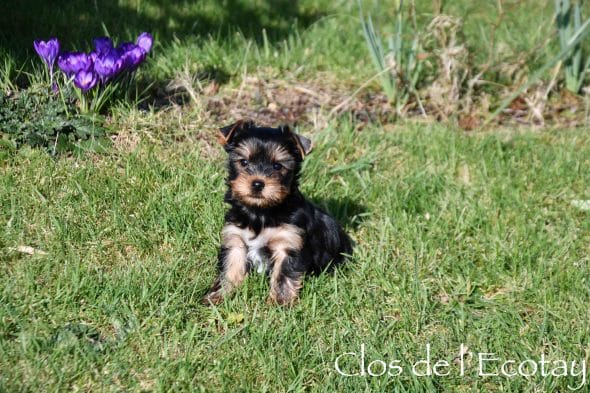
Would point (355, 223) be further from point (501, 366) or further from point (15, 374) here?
point (15, 374)

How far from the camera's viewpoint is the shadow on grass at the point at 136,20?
26.7 ft

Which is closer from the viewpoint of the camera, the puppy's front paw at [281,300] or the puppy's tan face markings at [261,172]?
the puppy's tan face markings at [261,172]

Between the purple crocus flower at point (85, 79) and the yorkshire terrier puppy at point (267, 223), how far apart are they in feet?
5.79

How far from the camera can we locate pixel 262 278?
509 cm

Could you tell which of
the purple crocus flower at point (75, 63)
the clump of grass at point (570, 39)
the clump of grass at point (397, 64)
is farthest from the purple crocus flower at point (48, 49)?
the clump of grass at point (570, 39)

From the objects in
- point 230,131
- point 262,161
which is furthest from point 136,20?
point 262,161

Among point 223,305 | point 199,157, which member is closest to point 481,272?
point 223,305

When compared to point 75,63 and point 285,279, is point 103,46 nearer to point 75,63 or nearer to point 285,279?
point 75,63

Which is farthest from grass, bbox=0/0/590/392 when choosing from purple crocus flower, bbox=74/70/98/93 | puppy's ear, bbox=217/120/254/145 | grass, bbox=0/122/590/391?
puppy's ear, bbox=217/120/254/145

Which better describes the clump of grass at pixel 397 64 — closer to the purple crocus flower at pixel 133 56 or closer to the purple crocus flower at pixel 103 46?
the purple crocus flower at pixel 133 56

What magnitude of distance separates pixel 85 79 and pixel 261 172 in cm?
223

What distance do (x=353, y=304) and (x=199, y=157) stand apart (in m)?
2.31

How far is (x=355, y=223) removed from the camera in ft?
20.3

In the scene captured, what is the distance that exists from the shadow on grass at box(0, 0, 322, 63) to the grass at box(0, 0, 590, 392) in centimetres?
6
